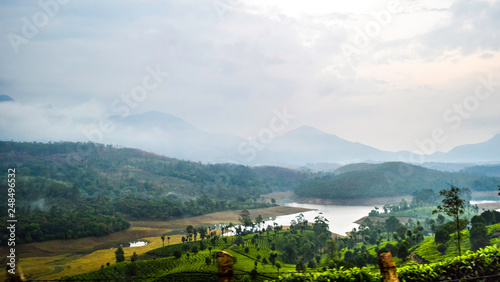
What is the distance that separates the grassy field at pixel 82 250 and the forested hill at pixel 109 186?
5.09 ft

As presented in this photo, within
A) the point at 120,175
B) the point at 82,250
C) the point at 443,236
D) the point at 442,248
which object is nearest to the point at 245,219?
the point at 82,250

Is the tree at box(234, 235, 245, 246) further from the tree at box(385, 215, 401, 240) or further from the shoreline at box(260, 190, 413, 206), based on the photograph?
the shoreline at box(260, 190, 413, 206)

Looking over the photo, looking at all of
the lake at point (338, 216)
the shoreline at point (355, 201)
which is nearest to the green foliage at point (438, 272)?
the lake at point (338, 216)

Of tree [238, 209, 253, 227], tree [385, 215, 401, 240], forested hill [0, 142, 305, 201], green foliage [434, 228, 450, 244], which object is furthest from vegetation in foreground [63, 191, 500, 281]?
forested hill [0, 142, 305, 201]

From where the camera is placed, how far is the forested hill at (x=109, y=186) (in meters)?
45.7

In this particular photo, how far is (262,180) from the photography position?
109062mm

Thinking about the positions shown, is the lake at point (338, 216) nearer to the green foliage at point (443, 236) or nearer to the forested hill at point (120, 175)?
the forested hill at point (120, 175)

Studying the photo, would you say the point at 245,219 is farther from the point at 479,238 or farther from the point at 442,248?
the point at 479,238

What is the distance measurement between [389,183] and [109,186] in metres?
64.6

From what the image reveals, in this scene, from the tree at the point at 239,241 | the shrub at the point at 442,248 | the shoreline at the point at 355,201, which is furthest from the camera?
the shoreline at the point at 355,201

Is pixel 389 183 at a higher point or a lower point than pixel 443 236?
higher

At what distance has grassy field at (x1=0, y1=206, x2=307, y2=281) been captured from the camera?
28.2 meters

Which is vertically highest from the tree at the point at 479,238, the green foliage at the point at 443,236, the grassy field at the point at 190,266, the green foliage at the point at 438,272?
the green foliage at the point at 438,272

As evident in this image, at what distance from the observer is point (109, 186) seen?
240 ft
